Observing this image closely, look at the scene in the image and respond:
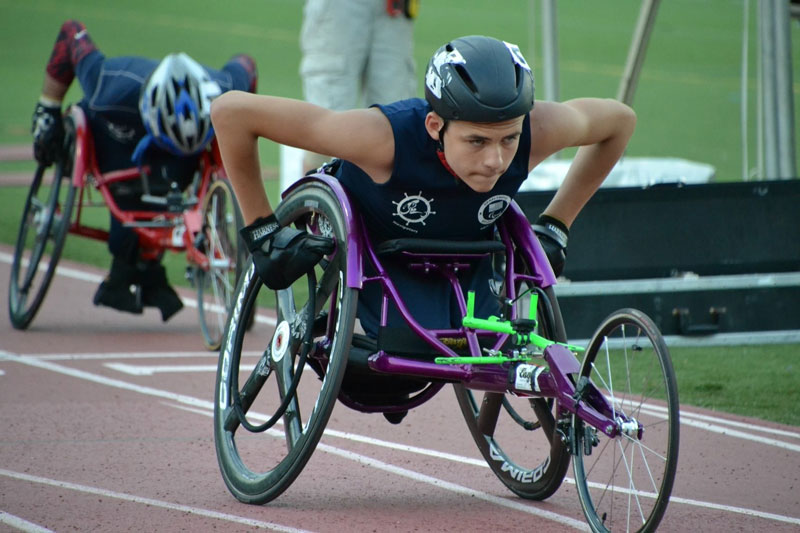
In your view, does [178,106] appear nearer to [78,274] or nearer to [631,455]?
[78,274]

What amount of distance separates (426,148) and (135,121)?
14.6ft

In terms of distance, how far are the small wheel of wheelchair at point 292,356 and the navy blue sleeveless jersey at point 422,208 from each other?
131mm

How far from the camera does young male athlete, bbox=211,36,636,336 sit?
438 centimetres

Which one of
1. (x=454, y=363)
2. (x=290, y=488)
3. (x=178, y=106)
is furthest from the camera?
(x=178, y=106)

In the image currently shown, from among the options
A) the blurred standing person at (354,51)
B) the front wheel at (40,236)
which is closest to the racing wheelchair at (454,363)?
the front wheel at (40,236)

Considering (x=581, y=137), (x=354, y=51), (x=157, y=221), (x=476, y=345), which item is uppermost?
(x=354, y=51)

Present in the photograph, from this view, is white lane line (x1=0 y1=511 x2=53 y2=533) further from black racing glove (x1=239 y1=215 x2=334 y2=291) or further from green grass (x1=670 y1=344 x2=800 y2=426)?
green grass (x1=670 y1=344 x2=800 y2=426)

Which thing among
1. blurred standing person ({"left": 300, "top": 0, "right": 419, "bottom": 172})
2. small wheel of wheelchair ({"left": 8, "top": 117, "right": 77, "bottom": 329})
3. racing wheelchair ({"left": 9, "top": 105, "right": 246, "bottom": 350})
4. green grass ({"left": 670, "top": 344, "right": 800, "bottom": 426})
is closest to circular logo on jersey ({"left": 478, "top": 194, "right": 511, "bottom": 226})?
green grass ({"left": 670, "top": 344, "right": 800, "bottom": 426})

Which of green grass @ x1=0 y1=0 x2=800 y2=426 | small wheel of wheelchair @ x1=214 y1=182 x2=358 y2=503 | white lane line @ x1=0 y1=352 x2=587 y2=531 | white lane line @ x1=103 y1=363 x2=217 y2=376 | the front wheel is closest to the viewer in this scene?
small wheel of wheelchair @ x1=214 y1=182 x2=358 y2=503

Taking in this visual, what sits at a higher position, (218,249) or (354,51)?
(354,51)

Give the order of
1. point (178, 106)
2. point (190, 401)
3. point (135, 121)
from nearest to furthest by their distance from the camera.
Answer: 1. point (190, 401)
2. point (178, 106)
3. point (135, 121)

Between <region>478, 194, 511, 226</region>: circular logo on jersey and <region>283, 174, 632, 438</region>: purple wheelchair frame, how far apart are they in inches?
5.2

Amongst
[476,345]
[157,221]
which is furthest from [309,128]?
[157,221]

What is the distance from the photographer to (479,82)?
4.32 metres
